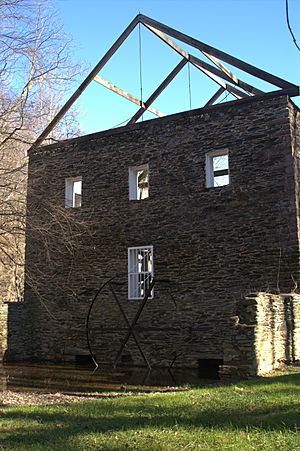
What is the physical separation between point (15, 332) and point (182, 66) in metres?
10.7

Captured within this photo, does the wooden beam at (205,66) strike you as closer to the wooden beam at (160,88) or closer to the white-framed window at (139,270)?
the wooden beam at (160,88)

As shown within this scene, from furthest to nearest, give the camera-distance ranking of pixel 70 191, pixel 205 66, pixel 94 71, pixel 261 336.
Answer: pixel 70 191, pixel 94 71, pixel 205 66, pixel 261 336

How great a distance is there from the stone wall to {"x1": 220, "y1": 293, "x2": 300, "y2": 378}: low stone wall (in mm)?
1536

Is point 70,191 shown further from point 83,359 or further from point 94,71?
point 83,359

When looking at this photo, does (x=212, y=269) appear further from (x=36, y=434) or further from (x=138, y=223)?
(x=36, y=434)

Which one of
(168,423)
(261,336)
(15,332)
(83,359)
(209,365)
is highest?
(261,336)

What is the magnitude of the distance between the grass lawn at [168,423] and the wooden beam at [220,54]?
891 cm

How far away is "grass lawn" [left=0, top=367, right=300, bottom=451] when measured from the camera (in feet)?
16.9

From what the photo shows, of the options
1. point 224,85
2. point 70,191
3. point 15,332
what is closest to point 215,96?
point 224,85

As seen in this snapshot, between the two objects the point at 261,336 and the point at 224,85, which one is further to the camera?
the point at 224,85

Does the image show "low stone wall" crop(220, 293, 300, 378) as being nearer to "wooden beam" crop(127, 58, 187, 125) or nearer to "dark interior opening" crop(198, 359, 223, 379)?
"dark interior opening" crop(198, 359, 223, 379)

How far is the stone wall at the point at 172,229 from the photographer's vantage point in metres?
14.0

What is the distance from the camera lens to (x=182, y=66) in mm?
17125

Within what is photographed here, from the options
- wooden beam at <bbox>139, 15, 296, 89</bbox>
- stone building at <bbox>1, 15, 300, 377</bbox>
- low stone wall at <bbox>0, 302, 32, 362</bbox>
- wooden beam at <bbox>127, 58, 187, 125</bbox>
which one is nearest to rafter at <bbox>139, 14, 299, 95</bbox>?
wooden beam at <bbox>139, 15, 296, 89</bbox>
